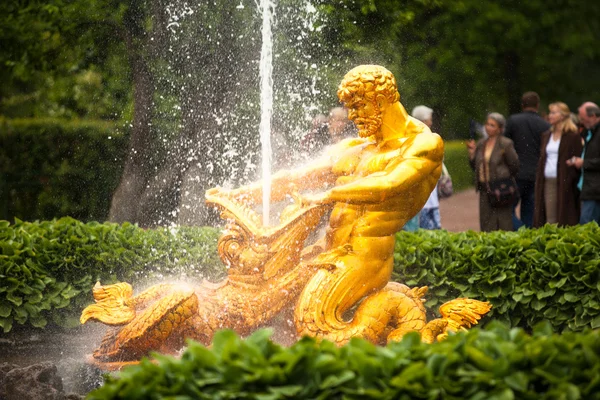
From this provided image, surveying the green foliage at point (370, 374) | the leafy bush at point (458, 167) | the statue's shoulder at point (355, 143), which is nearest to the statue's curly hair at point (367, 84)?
the statue's shoulder at point (355, 143)

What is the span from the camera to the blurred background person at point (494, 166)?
35.9 feet

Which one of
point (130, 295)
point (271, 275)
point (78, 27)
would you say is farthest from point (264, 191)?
point (78, 27)

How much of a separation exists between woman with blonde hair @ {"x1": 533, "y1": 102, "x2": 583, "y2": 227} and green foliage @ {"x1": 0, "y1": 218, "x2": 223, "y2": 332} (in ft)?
16.4

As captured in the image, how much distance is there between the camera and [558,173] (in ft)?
37.6

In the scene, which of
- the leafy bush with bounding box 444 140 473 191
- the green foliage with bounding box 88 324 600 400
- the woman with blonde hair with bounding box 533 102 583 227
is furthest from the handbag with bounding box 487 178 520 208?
the leafy bush with bounding box 444 140 473 191

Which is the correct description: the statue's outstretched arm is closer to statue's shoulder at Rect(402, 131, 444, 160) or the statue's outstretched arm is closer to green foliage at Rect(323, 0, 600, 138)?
statue's shoulder at Rect(402, 131, 444, 160)

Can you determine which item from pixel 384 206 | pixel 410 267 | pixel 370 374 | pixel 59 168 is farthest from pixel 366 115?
pixel 59 168

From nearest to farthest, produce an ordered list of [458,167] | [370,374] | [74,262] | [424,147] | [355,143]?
1. [370,374]
2. [424,147]
3. [355,143]
4. [74,262]
5. [458,167]

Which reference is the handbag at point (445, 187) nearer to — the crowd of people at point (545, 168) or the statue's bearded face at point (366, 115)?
the crowd of people at point (545, 168)

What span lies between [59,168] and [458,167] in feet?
35.9

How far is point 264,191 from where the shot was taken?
5.95 metres

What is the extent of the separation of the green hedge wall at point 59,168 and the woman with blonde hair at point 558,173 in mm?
5672

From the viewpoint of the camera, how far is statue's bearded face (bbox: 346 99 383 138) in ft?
18.1

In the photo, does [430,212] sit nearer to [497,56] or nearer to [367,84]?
[367,84]
